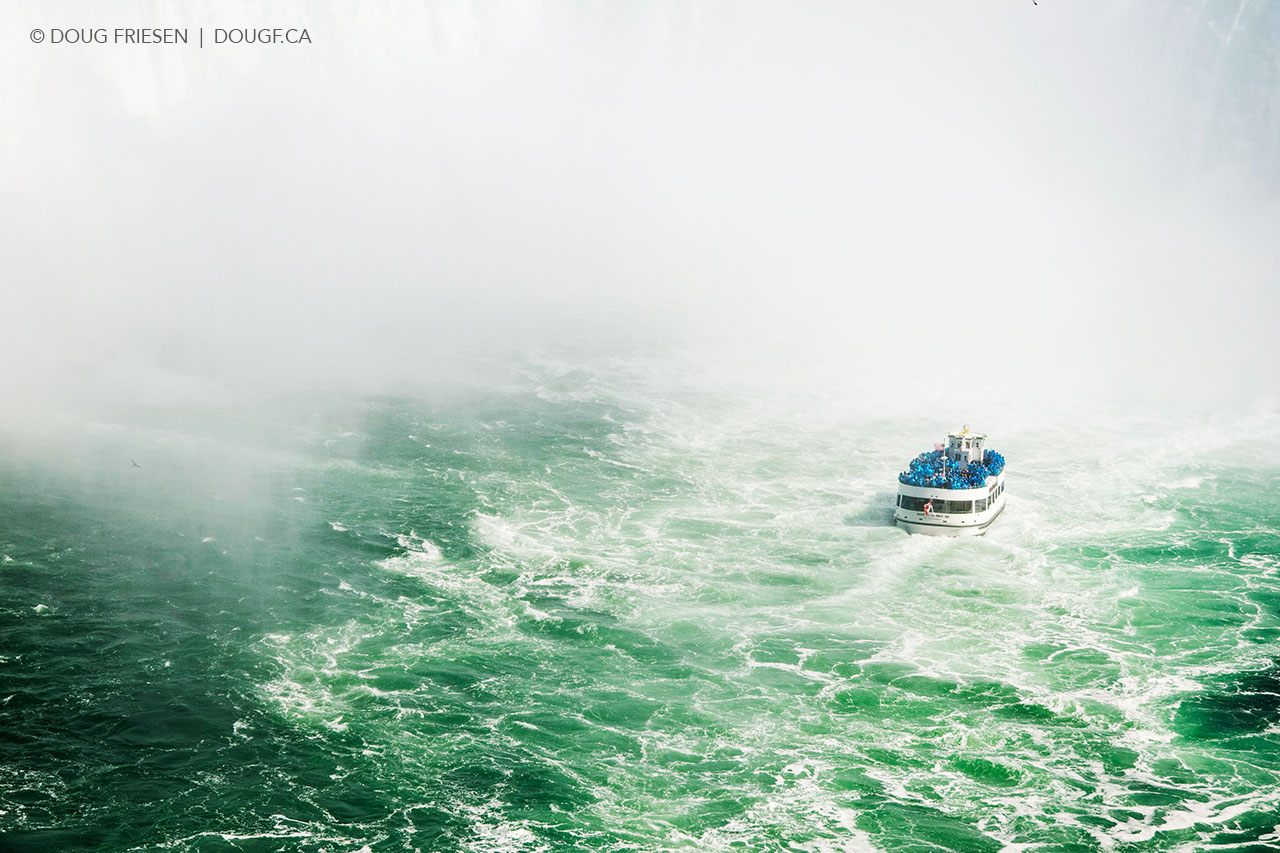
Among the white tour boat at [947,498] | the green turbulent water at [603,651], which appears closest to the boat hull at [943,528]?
the white tour boat at [947,498]

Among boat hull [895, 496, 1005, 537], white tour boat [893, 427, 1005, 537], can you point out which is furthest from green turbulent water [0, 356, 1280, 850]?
white tour boat [893, 427, 1005, 537]

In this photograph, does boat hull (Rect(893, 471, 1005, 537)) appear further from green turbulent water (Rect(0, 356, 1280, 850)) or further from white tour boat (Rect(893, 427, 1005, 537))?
green turbulent water (Rect(0, 356, 1280, 850))

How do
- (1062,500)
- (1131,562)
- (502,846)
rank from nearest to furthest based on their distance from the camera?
(502,846)
(1131,562)
(1062,500)

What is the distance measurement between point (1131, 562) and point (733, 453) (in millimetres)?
36061

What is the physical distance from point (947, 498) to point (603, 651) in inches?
1174

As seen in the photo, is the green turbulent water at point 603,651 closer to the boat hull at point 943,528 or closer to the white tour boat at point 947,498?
the boat hull at point 943,528

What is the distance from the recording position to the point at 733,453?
104562 millimetres

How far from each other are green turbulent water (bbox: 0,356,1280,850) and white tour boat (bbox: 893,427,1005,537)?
1236mm

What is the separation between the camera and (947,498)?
80.6 meters

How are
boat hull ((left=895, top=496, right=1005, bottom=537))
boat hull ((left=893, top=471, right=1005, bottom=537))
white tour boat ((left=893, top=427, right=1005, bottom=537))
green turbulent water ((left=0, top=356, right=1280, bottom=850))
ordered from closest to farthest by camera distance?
1. green turbulent water ((left=0, top=356, right=1280, bottom=850))
2. boat hull ((left=893, top=471, right=1005, bottom=537))
3. white tour boat ((left=893, top=427, right=1005, bottom=537))
4. boat hull ((left=895, top=496, right=1005, bottom=537))

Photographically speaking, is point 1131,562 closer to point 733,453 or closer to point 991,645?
point 991,645

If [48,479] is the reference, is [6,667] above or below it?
below

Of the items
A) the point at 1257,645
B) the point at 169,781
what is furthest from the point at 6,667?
the point at 1257,645

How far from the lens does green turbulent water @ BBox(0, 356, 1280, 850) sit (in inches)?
1924
